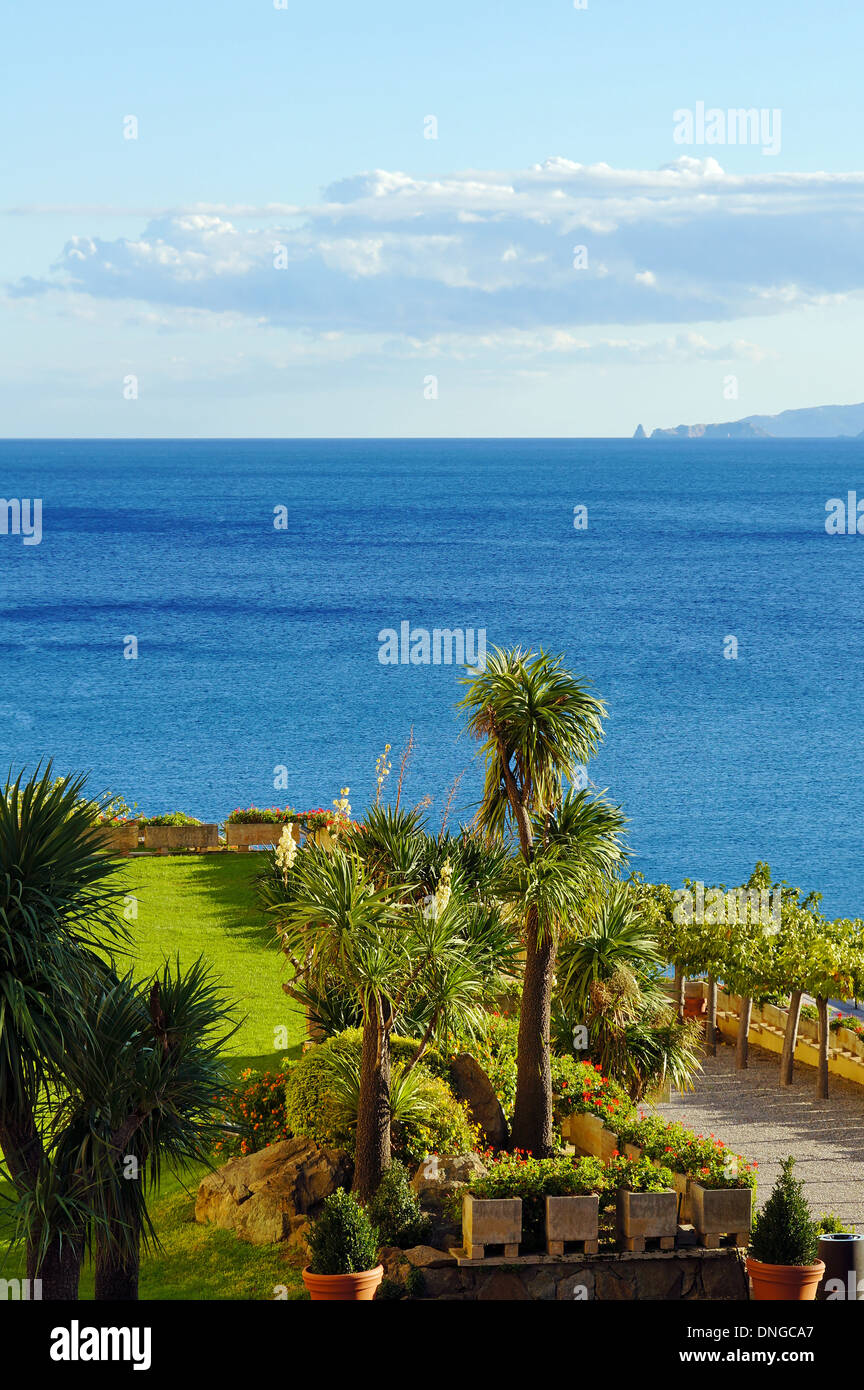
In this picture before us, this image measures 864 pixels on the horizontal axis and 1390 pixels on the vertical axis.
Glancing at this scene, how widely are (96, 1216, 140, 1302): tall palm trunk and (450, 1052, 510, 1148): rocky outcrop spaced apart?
24.0 ft

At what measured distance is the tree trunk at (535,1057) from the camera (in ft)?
68.4

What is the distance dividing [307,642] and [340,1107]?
11155 cm

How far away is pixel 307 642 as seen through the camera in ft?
430

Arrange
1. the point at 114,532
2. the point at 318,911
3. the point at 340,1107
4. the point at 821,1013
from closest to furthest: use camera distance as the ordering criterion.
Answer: the point at 318,911 < the point at 340,1107 < the point at 821,1013 < the point at 114,532

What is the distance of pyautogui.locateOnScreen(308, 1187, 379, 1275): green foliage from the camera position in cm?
1622

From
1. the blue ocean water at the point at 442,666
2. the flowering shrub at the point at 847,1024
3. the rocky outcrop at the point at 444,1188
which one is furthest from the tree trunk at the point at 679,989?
the blue ocean water at the point at 442,666

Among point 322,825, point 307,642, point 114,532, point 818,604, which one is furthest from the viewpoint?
point 114,532

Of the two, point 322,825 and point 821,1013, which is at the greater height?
point 322,825

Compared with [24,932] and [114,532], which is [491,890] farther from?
[114,532]

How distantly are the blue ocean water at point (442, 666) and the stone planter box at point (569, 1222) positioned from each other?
5153 cm

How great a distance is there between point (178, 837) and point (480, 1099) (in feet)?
68.2

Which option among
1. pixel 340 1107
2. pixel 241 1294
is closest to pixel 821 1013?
pixel 340 1107

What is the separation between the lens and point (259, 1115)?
2161 centimetres
